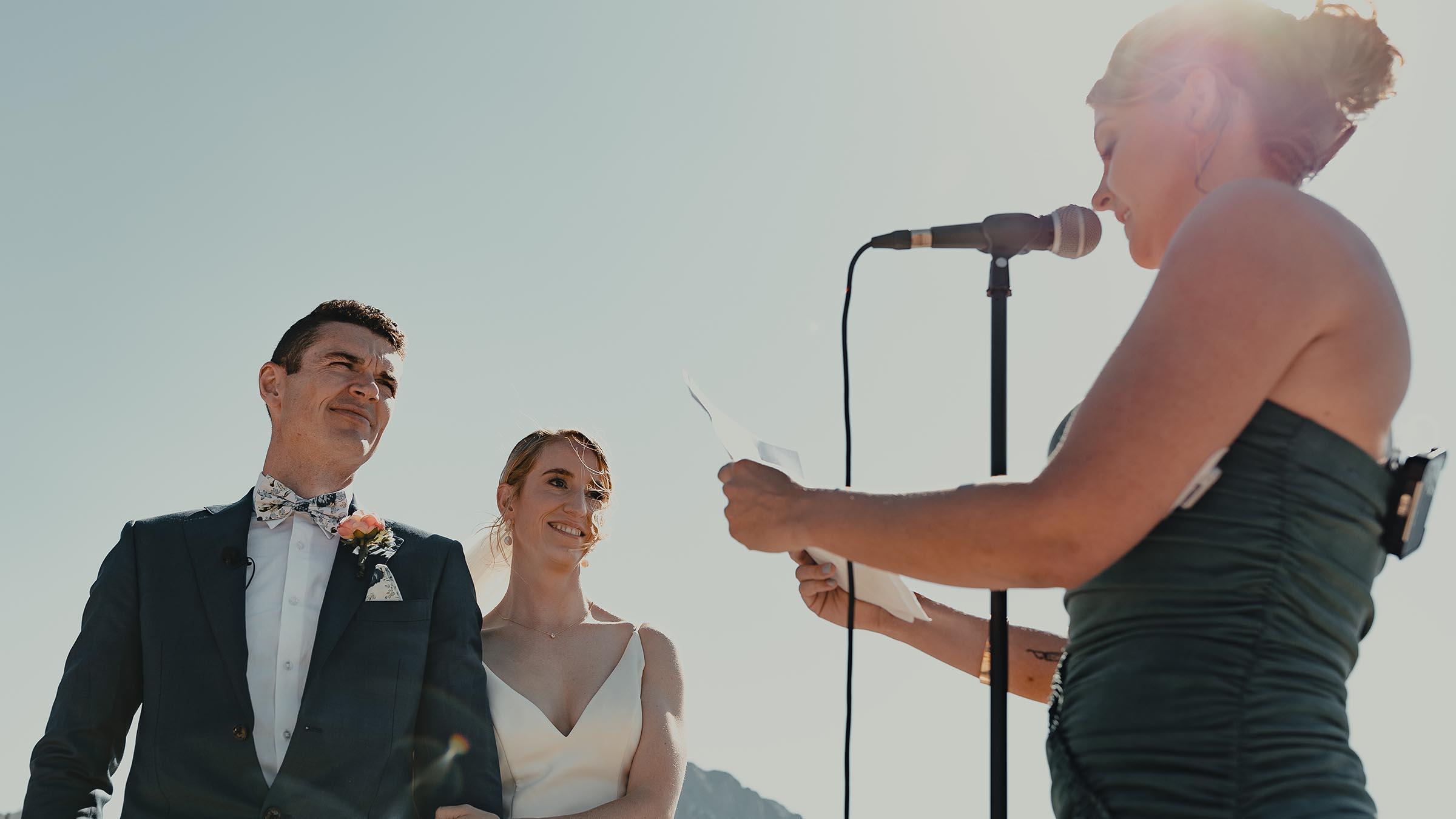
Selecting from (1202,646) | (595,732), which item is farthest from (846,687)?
(595,732)

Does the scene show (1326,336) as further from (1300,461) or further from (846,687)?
(846,687)

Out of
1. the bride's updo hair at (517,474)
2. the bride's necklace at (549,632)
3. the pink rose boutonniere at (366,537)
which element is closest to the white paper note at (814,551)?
the pink rose boutonniere at (366,537)

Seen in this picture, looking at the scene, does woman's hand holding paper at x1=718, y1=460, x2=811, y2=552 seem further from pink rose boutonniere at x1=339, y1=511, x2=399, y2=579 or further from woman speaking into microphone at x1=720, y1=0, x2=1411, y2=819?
pink rose boutonniere at x1=339, y1=511, x2=399, y2=579

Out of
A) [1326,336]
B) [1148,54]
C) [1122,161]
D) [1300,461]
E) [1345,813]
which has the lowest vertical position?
[1345,813]

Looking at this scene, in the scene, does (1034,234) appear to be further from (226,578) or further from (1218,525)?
(226,578)

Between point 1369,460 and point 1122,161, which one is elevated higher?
point 1122,161

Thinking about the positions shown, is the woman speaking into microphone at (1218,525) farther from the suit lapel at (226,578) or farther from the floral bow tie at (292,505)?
the floral bow tie at (292,505)

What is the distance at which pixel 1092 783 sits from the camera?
76.5 inches

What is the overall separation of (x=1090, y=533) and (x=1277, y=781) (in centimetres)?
45

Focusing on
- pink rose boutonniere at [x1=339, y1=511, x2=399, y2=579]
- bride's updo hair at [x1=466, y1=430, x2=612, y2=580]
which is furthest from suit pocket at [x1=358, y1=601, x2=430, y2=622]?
bride's updo hair at [x1=466, y1=430, x2=612, y2=580]

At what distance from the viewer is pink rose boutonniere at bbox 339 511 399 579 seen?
14.0 feet

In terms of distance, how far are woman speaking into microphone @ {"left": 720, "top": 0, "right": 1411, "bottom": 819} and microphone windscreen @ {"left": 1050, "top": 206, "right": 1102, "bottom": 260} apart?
823 millimetres

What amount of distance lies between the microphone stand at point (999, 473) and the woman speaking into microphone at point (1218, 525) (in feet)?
0.84

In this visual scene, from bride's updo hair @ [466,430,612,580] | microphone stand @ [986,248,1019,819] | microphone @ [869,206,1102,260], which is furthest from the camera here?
bride's updo hair @ [466,430,612,580]
